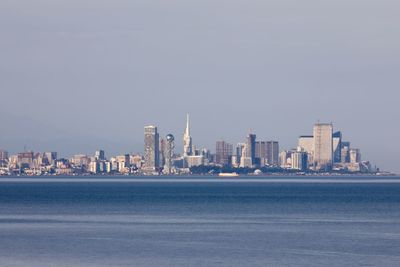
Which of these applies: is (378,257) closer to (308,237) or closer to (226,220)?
(308,237)

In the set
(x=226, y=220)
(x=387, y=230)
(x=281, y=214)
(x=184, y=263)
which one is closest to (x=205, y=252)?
(x=184, y=263)

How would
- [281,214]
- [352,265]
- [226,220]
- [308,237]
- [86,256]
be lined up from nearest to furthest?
[352,265] < [86,256] < [308,237] < [226,220] < [281,214]

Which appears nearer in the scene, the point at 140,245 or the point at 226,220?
the point at 140,245

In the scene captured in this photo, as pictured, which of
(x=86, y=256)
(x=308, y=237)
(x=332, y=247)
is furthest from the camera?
(x=308, y=237)

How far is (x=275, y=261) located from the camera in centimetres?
5803

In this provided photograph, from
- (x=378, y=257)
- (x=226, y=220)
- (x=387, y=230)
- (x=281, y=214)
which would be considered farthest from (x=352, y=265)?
(x=281, y=214)

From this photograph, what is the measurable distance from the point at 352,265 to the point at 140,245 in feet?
49.7

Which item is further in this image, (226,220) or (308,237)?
(226,220)

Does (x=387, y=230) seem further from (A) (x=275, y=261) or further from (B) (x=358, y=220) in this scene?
(A) (x=275, y=261)

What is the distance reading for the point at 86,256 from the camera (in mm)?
59938

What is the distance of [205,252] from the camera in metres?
62.4

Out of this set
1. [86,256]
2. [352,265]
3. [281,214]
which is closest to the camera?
[352,265]

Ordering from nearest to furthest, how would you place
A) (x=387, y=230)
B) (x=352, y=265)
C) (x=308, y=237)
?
(x=352, y=265) → (x=308, y=237) → (x=387, y=230)

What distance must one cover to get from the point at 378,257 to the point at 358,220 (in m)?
34.0
